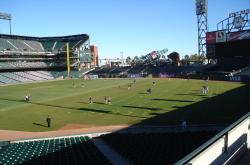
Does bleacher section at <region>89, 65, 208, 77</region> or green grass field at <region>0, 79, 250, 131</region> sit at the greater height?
bleacher section at <region>89, 65, 208, 77</region>

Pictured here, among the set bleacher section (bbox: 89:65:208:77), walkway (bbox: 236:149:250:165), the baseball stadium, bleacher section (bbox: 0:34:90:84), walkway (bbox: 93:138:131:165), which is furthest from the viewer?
bleacher section (bbox: 0:34:90:84)

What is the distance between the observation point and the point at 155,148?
1611cm

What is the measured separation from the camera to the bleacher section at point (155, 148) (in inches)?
563

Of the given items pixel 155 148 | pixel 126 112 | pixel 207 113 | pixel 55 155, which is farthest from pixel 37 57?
pixel 155 148

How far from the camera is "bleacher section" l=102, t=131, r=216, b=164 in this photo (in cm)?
1429

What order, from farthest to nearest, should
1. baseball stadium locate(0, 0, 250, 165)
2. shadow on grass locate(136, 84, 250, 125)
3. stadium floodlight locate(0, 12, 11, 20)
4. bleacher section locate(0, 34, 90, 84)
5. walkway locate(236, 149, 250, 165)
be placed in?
stadium floodlight locate(0, 12, 11, 20) < bleacher section locate(0, 34, 90, 84) < shadow on grass locate(136, 84, 250, 125) < baseball stadium locate(0, 0, 250, 165) < walkway locate(236, 149, 250, 165)

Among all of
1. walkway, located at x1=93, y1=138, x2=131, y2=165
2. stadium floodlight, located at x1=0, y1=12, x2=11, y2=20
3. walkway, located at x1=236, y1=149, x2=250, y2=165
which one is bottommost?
walkway, located at x1=93, y1=138, x2=131, y2=165

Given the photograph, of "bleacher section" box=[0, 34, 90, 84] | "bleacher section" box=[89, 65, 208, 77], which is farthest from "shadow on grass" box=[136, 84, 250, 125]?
"bleacher section" box=[0, 34, 90, 84]

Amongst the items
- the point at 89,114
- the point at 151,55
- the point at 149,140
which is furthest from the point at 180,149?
the point at 151,55

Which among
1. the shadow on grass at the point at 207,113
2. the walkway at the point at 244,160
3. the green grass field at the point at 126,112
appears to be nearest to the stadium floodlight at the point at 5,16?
the green grass field at the point at 126,112

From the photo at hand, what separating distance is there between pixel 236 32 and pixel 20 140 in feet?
213

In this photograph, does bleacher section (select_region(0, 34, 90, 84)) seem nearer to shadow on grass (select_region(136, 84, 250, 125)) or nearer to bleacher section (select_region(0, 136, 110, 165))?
shadow on grass (select_region(136, 84, 250, 125))

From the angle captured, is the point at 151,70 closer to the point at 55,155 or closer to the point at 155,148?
the point at 155,148

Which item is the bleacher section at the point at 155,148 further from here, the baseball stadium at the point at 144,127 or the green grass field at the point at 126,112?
the green grass field at the point at 126,112
